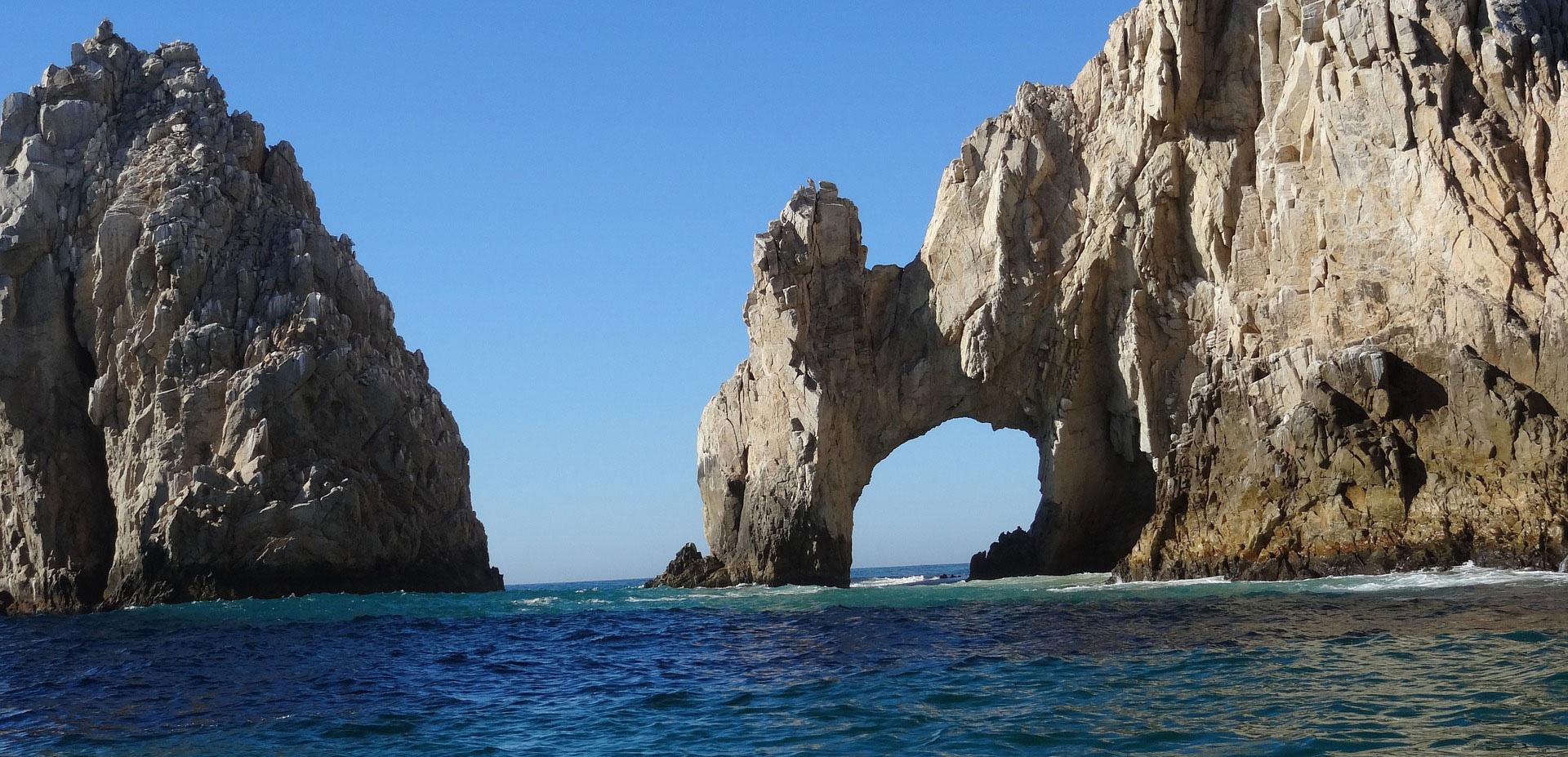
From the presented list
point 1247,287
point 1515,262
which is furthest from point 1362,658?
point 1247,287

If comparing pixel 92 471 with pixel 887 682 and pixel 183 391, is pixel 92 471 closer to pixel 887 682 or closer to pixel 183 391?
pixel 183 391

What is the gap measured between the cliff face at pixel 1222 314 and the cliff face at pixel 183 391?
43.1 ft

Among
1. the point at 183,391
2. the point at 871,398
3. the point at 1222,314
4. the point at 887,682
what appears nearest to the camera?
the point at 887,682

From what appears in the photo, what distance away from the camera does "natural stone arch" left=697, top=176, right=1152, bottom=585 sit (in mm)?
47250

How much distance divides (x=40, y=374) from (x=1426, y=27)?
4911cm

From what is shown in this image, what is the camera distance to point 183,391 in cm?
5097

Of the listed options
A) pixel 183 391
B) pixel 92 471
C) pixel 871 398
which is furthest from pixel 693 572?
pixel 92 471

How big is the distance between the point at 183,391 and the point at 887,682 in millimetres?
41279

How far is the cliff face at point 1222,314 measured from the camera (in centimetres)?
3309

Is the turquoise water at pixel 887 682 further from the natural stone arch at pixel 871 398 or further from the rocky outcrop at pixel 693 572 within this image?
the rocky outcrop at pixel 693 572

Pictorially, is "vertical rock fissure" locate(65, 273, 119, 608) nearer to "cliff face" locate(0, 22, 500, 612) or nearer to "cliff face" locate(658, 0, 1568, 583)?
"cliff face" locate(0, 22, 500, 612)

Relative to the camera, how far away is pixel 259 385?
5047 centimetres

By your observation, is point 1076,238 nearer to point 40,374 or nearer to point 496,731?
point 496,731

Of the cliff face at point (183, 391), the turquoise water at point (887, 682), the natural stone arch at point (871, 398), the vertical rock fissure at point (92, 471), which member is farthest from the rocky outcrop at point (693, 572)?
the vertical rock fissure at point (92, 471)
